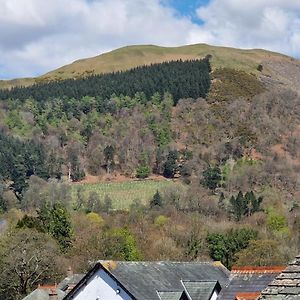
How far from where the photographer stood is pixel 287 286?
852cm

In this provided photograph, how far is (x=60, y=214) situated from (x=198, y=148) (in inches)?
4537

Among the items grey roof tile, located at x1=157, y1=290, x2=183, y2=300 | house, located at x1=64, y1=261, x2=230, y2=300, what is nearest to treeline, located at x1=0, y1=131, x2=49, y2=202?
house, located at x1=64, y1=261, x2=230, y2=300

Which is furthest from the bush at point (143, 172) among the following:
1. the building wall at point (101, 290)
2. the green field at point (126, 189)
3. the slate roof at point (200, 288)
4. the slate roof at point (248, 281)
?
the slate roof at point (248, 281)

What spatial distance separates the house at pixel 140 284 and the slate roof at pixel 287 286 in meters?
21.9

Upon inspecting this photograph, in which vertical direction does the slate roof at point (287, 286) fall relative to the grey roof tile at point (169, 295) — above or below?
above

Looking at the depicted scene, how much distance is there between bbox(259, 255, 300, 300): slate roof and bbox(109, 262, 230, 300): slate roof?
21913 mm

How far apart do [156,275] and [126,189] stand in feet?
442

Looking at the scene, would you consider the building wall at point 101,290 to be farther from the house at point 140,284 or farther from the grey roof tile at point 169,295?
the grey roof tile at point 169,295

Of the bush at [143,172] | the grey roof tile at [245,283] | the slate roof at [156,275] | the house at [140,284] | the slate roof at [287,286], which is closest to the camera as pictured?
the slate roof at [287,286]

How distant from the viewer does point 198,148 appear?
199 m

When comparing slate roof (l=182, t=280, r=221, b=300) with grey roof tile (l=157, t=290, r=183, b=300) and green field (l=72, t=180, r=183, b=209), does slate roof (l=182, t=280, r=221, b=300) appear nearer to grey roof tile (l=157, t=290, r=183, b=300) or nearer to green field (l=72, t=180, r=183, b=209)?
grey roof tile (l=157, t=290, r=183, b=300)

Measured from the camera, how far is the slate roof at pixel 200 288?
3108 cm

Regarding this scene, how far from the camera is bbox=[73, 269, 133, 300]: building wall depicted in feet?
102

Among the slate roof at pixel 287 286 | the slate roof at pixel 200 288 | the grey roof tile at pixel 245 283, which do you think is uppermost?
the slate roof at pixel 287 286
